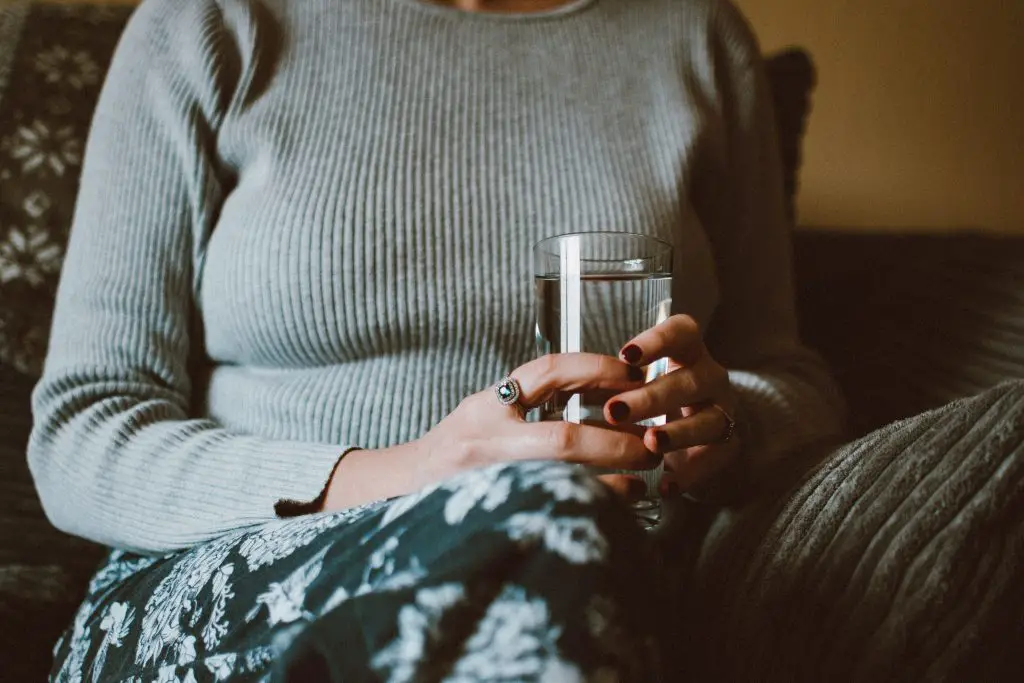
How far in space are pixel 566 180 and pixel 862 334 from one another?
415 mm

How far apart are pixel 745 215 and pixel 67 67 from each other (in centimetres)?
82

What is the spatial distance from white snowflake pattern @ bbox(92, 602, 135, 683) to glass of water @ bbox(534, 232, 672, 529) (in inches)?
13.5

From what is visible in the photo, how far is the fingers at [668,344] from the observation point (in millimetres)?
535

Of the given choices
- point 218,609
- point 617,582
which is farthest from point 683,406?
point 218,609

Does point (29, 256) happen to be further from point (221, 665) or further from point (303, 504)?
point (221, 665)

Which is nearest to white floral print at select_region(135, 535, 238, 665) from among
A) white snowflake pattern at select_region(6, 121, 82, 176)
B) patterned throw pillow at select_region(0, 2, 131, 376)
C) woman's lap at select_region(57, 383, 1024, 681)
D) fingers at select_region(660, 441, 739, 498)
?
woman's lap at select_region(57, 383, 1024, 681)

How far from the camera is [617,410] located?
1.72ft

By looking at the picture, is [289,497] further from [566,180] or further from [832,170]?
[832,170]

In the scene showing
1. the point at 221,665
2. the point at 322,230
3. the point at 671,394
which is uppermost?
the point at 322,230

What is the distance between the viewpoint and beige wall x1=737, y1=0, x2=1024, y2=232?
1351 mm

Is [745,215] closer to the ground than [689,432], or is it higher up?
higher up

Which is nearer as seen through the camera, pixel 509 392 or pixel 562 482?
pixel 562 482

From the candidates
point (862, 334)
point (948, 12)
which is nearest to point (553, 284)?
point (862, 334)

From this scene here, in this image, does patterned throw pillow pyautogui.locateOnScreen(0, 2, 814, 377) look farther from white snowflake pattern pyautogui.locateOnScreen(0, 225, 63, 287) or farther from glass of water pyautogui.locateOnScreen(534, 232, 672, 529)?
glass of water pyautogui.locateOnScreen(534, 232, 672, 529)
